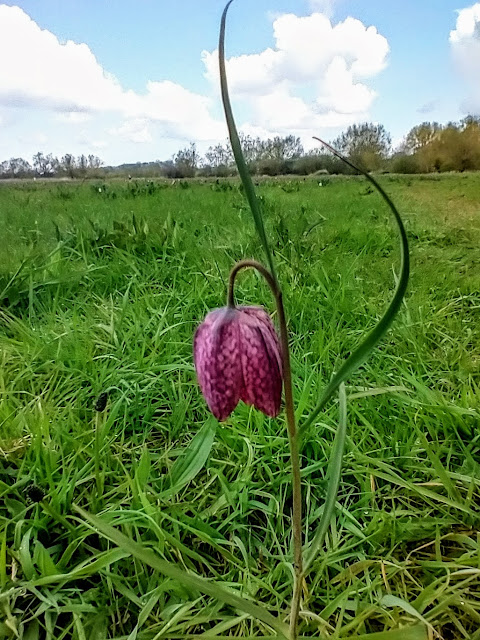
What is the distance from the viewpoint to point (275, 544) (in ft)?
2.56

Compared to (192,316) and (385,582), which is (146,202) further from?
(385,582)

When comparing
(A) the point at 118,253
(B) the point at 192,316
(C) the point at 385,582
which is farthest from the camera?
(A) the point at 118,253

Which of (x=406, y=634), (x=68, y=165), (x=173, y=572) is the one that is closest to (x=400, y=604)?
(x=406, y=634)

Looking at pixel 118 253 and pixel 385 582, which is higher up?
pixel 118 253

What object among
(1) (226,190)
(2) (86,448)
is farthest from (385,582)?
(1) (226,190)

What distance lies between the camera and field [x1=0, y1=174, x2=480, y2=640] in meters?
0.69

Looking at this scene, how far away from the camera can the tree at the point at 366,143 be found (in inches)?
52.6

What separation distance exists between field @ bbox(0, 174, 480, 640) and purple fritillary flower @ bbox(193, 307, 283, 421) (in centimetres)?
27

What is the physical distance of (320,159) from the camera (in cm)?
150

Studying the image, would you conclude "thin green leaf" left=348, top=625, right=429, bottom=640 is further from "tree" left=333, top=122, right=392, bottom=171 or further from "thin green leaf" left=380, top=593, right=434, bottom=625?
"tree" left=333, top=122, right=392, bottom=171

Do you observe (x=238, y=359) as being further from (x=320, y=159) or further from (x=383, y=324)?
(x=320, y=159)

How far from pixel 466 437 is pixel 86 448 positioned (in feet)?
1.99

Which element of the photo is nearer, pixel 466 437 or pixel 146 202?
pixel 466 437

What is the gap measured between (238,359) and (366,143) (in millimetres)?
1027
